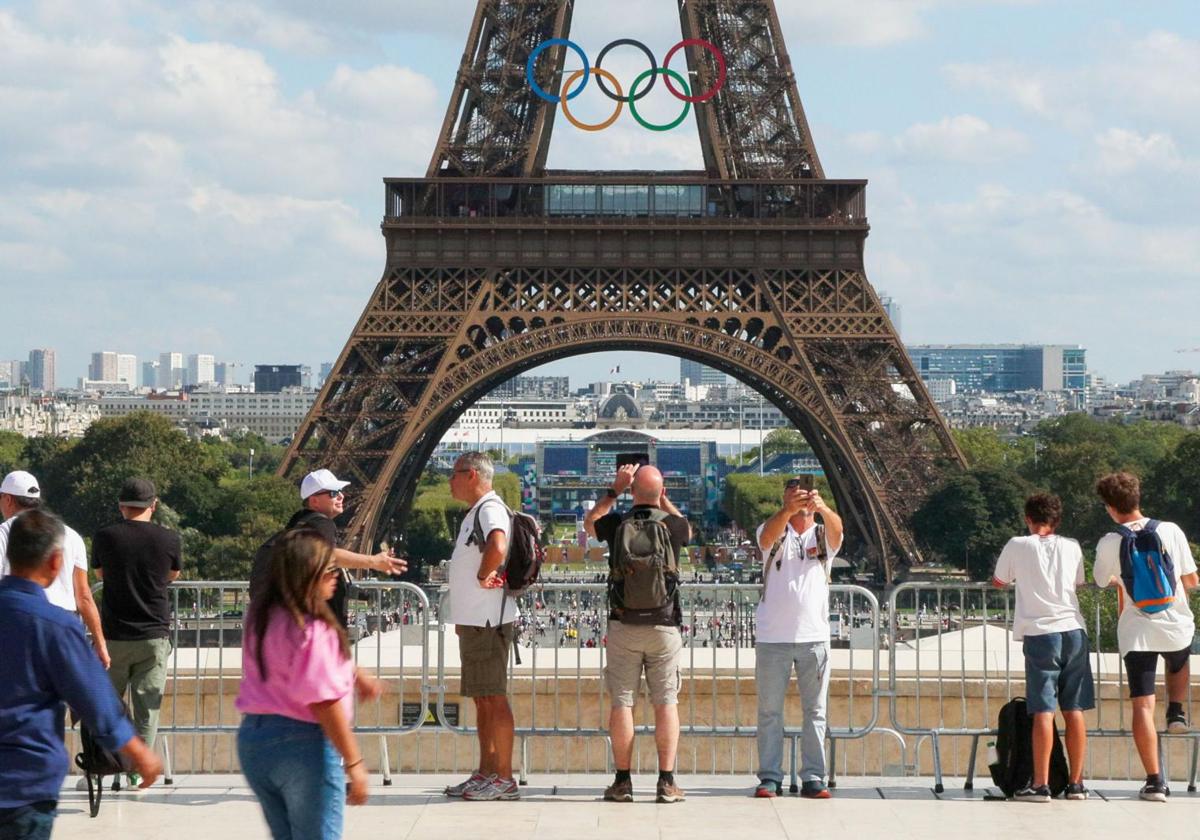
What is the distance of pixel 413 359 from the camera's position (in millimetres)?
48656

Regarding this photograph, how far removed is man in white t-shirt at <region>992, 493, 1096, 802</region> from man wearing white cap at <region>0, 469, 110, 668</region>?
512 cm

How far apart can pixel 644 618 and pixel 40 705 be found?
479 centimetres

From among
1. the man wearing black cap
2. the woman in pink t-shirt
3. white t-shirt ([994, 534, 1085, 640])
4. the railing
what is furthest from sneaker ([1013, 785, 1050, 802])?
the railing

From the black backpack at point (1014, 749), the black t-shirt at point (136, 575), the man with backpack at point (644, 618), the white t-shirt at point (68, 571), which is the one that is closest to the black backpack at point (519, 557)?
the man with backpack at point (644, 618)

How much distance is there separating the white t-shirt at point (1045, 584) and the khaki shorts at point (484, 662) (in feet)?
9.68

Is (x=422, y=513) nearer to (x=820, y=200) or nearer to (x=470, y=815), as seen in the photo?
(x=820, y=200)

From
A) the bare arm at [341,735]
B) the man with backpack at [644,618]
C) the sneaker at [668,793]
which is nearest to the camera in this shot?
the bare arm at [341,735]

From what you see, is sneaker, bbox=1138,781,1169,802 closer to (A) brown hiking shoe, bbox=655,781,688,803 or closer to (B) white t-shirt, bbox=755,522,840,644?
(B) white t-shirt, bbox=755,522,840,644

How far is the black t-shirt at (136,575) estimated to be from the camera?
11500 millimetres

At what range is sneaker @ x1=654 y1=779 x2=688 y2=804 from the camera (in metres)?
12.0

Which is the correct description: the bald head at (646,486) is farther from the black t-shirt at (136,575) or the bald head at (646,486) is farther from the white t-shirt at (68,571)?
the white t-shirt at (68,571)

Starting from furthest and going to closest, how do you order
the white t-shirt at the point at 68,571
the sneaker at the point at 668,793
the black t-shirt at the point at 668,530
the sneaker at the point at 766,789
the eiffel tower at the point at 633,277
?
the eiffel tower at the point at 633,277, the sneaker at the point at 766,789, the sneaker at the point at 668,793, the black t-shirt at the point at 668,530, the white t-shirt at the point at 68,571

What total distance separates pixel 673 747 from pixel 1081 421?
102 meters

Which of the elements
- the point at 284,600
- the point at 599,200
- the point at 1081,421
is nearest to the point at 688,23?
the point at 599,200
